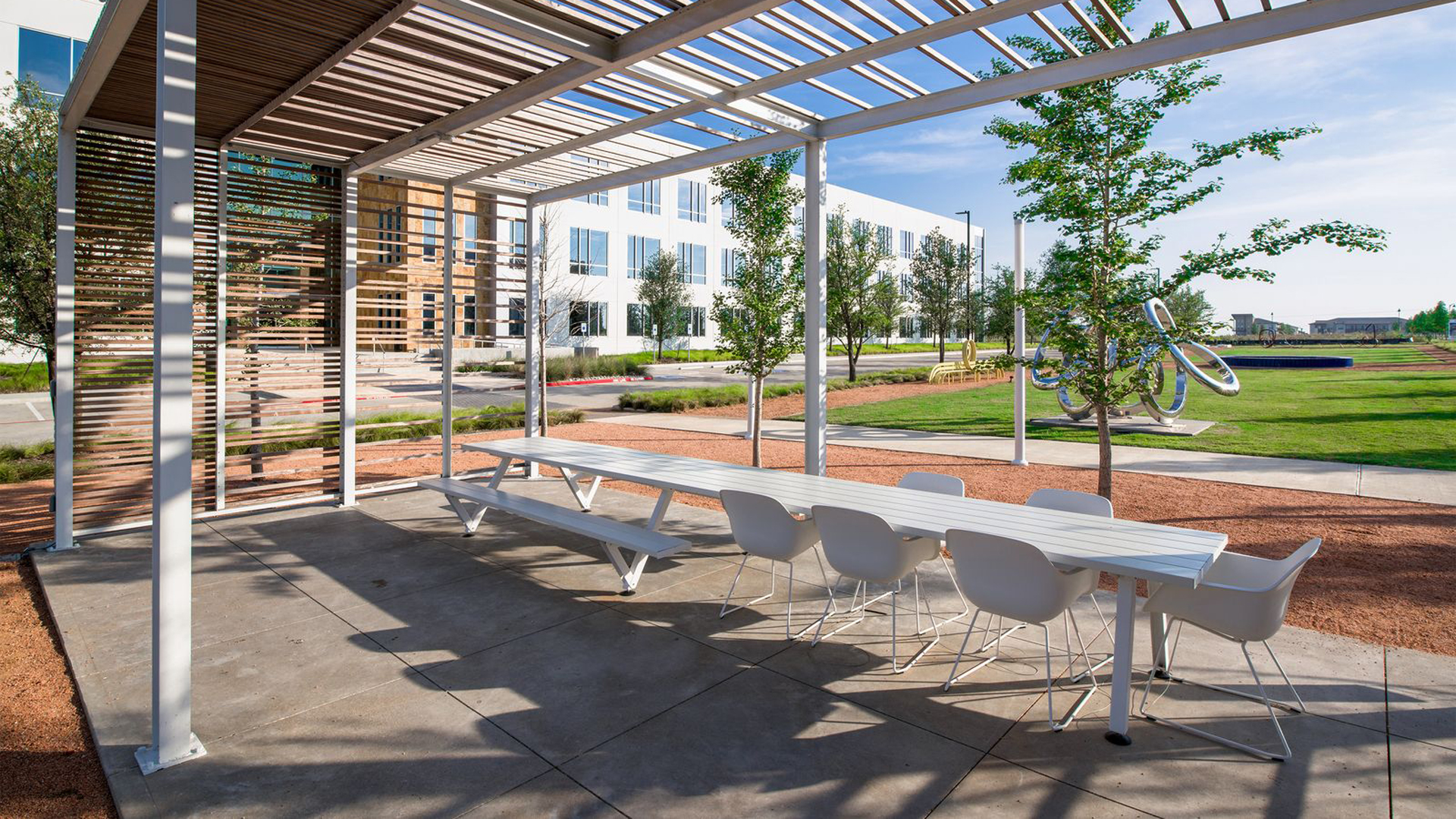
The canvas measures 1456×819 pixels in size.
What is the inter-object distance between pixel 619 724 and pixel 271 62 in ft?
16.8

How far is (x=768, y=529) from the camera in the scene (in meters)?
4.77

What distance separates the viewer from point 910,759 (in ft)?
10.8

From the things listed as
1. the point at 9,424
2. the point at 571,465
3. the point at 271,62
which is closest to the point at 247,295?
the point at 271,62

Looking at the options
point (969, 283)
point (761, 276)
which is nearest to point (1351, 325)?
point (969, 283)

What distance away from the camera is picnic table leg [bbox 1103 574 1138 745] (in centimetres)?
347

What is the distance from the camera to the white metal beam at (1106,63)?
400 centimetres

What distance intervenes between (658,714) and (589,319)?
3526cm

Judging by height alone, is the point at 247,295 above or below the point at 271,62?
below

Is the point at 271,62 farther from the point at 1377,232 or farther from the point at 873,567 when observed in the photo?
the point at 1377,232

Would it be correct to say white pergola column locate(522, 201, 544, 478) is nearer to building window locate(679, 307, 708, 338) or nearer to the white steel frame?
the white steel frame

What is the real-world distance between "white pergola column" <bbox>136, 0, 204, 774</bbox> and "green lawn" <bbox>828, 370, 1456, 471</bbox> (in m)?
13.7

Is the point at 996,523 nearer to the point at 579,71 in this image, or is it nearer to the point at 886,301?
the point at 579,71

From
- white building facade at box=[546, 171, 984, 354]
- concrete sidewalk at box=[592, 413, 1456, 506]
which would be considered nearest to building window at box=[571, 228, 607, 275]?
white building facade at box=[546, 171, 984, 354]

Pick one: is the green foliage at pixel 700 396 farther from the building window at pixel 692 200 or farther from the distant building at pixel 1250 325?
the distant building at pixel 1250 325
